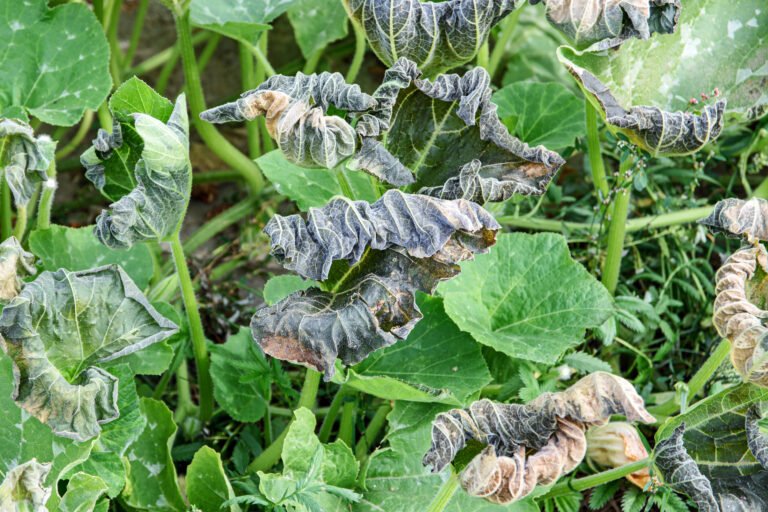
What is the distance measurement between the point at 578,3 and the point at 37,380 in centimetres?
89

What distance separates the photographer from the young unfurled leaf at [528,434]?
3.35 feet

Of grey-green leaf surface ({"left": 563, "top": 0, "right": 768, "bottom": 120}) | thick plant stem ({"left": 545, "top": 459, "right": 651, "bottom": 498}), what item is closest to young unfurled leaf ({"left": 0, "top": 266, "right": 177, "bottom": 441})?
thick plant stem ({"left": 545, "top": 459, "right": 651, "bottom": 498})

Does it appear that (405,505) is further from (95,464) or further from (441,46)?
(441,46)

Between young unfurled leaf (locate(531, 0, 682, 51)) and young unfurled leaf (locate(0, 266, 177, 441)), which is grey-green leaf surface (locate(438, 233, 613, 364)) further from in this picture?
young unfurled leaf (locate(0, 266, 177, 441))

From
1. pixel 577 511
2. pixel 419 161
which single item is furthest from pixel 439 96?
pixel 577 511

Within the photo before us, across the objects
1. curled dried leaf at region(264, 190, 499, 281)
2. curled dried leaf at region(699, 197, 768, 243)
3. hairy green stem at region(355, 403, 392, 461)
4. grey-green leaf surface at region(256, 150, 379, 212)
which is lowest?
hairy green stem at region(355, 403, 392, 461)

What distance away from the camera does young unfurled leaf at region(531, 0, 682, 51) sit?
136 cm

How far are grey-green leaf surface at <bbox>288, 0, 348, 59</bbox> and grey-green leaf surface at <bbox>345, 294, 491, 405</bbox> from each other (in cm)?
70

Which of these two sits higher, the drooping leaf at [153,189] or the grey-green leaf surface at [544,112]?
the drooping leaf at [153,189]

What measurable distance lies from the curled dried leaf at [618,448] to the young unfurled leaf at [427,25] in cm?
61

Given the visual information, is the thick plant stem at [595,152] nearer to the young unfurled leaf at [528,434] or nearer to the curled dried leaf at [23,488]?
the young unfurled leaf at [528,434]

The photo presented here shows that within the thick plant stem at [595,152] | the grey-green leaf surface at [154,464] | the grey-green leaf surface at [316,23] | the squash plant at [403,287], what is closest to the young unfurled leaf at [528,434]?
the squash plant at [403,287]

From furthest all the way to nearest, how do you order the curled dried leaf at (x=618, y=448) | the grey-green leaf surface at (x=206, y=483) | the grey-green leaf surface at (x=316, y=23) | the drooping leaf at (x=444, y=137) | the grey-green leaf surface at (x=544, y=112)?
1. the grey-green leaf surface at (x=316, y=23)
2. the grey-green leaf surface at (x=544, y=112)
3. the curled dried leaf at (x=618, y=448)
4. the grey-green leaf surface at (x=206, y=483)
5. the drooping leaf at (x=444, y=137)

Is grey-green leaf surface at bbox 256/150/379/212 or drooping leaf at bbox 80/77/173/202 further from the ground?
drooping leaf at bbox 80/77/173/202
